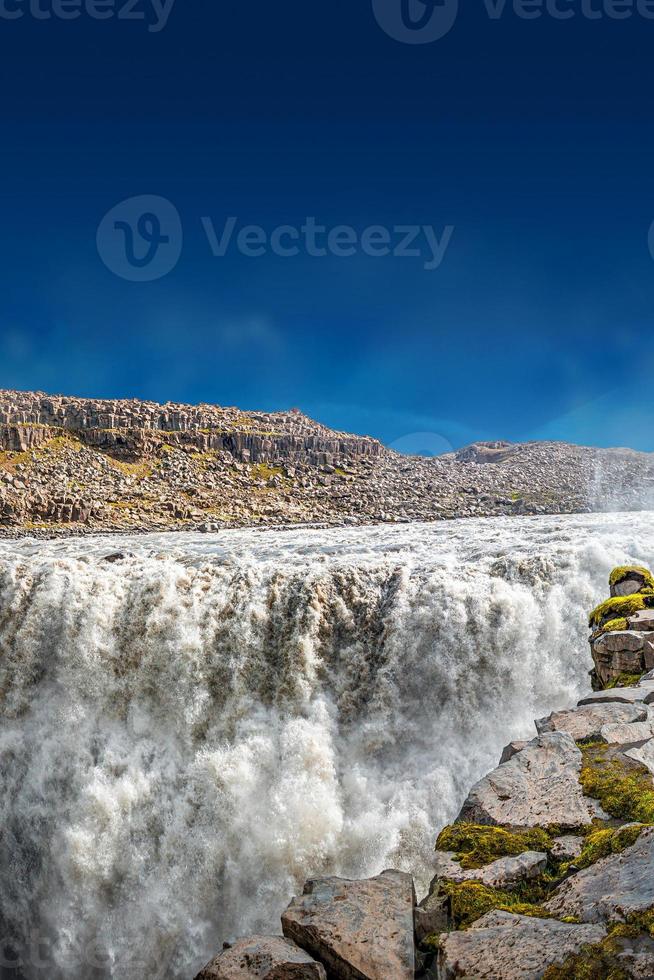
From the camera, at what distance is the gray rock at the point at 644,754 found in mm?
8117

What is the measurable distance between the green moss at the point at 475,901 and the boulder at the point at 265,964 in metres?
1.47

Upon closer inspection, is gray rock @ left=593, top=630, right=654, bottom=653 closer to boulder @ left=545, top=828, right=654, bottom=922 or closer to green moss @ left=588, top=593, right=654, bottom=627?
green moss @ left=588, top=593, right=654, bottom=627

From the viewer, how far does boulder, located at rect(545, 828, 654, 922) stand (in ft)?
16.1

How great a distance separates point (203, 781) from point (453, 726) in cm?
624

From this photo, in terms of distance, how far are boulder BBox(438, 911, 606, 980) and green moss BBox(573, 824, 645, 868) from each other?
116 centimetres

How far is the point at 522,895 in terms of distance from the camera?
6.39 meters

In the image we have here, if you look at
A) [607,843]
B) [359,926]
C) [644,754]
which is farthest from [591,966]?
[644,754]

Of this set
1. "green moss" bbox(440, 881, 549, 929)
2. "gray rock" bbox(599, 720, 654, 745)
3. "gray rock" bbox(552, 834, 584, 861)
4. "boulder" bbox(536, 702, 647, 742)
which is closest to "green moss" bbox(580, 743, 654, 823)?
"gray rock" bbox(599, 720, 654, 745)

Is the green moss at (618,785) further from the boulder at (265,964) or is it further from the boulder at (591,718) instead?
the boulder at (265,964)

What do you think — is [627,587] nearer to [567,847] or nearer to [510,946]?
[567,847]

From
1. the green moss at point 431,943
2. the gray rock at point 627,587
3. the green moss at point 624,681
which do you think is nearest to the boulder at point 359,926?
the green moss at point 431,943

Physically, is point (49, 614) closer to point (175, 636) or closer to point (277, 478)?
point (175, 636)

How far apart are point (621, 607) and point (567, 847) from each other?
9025 millimetres

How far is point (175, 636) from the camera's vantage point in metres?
17.6
